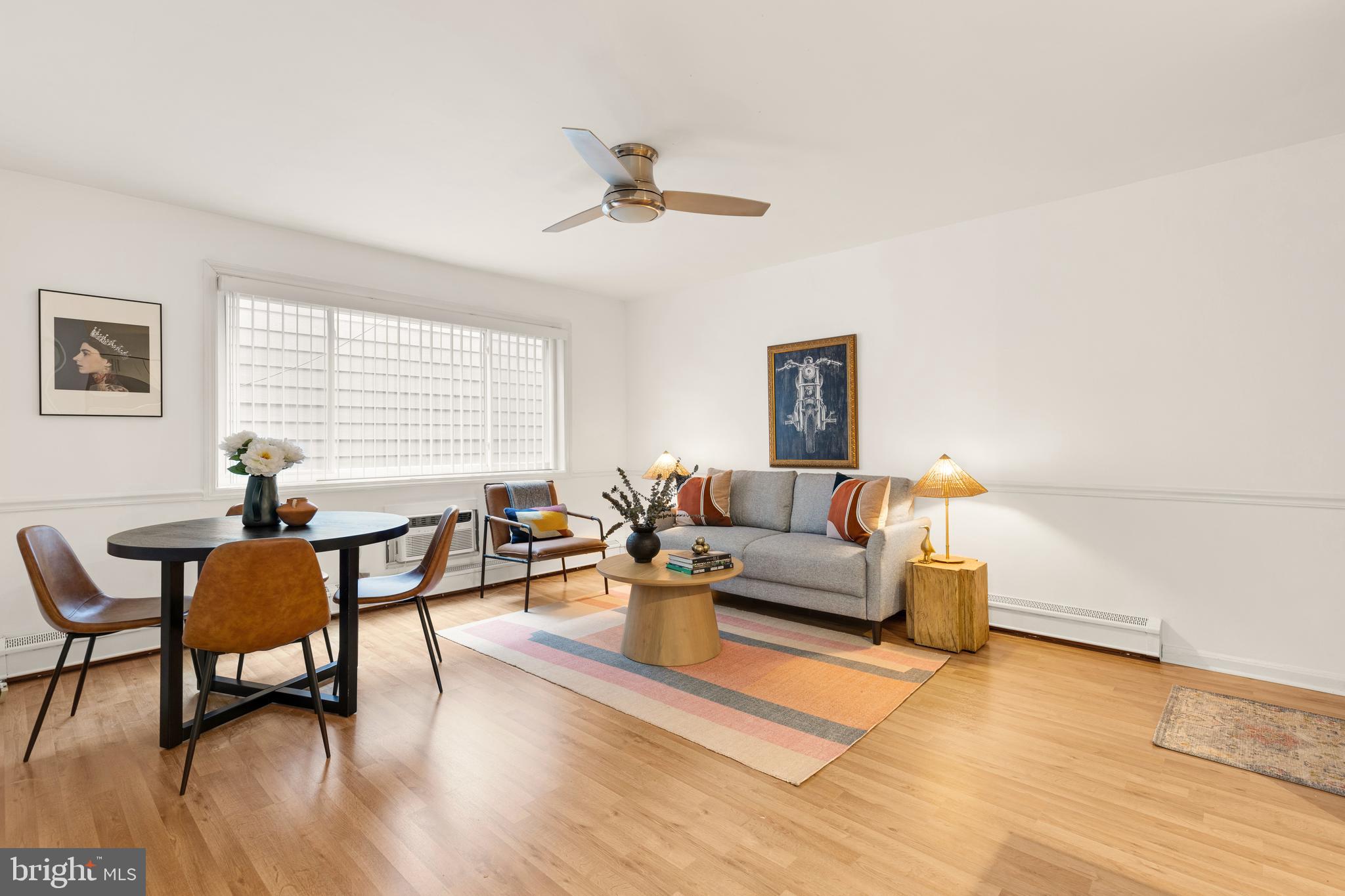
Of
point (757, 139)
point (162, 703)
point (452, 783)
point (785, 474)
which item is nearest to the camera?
point (452, 783)

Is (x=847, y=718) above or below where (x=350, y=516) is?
below

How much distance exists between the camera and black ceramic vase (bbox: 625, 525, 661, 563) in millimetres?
3613

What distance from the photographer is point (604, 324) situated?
6.34m

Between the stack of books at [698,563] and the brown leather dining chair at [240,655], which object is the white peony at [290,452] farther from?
the stack of books at [698,563]

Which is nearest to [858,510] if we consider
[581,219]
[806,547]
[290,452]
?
[806,547]

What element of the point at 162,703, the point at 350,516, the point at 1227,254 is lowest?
the point at 162,703

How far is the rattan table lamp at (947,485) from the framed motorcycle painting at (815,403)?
0.90 metres

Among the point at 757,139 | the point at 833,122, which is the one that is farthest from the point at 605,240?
the point at 833,122

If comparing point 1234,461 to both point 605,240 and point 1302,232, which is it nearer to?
point 1302,232

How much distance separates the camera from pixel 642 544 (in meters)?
3.61

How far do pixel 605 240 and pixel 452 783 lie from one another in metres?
3.51

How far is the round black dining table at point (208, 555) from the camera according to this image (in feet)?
7.82

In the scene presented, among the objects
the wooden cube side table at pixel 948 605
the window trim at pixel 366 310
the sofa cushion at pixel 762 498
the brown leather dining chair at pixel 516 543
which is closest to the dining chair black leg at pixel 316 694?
the brown leather dining chair at pixel 516 543

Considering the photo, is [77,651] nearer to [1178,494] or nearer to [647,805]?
[647,805]
